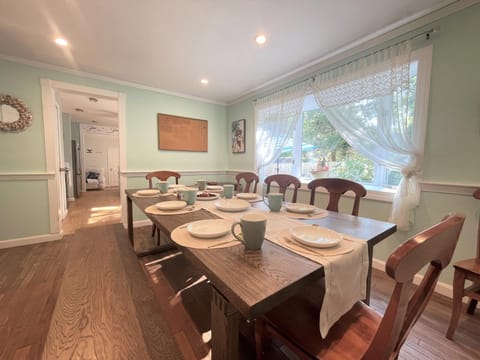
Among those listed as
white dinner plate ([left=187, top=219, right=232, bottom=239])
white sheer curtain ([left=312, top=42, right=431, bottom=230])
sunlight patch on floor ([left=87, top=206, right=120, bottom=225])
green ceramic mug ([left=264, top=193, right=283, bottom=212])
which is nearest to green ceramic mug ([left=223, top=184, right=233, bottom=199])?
green ceramic mug ([left=264, top=193, right=283, bottom=212])

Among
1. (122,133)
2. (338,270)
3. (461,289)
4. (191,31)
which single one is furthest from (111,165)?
(461,289)

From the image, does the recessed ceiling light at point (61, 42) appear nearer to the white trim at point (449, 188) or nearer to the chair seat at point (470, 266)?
the white trim at point (449, 188)

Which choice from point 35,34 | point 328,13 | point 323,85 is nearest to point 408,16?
point 328,13

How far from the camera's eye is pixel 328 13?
1.62 meters

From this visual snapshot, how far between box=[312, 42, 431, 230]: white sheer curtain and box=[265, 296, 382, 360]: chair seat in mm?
1314

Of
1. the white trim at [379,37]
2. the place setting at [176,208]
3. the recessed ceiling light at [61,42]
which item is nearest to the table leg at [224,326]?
the place setting at [176,208]

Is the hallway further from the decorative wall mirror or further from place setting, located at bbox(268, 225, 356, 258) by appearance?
place setting, located at bbox(268, 225, 356, 258)

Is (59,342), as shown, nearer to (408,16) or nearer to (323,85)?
(323,85)

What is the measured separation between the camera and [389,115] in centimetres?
182

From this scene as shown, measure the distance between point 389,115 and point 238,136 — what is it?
7.95 feet

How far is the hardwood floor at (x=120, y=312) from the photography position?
3.72 ft

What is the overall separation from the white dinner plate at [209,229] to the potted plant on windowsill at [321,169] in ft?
6.39

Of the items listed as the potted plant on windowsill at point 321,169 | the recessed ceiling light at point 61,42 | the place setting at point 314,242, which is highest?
the recessed ceiling light at point 61,42

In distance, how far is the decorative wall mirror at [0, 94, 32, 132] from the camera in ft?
7.51
